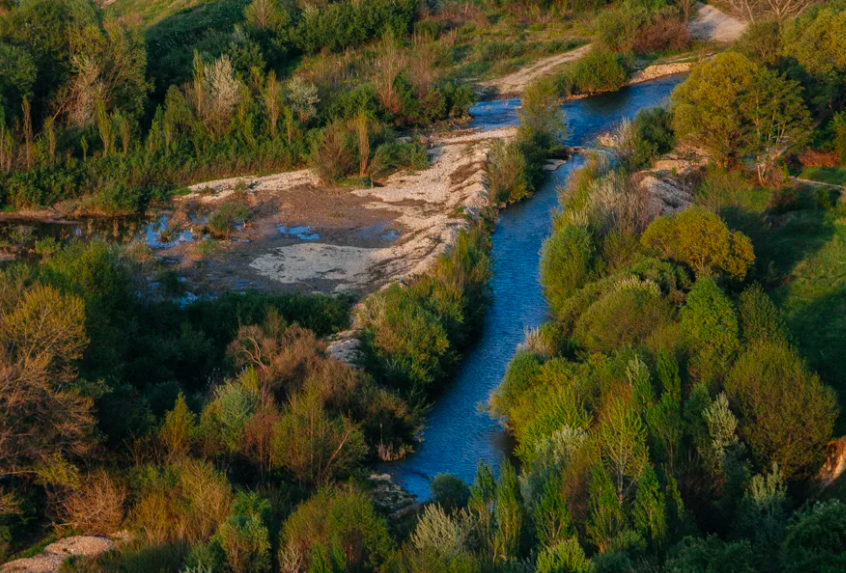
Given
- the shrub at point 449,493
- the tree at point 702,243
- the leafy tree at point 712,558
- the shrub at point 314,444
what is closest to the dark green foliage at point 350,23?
the tree at point 702,243

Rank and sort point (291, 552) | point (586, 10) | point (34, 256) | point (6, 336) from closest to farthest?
1. point (291, 552)
2. point (6, 336)
3. point (34, 256)
4. point (586, 10)

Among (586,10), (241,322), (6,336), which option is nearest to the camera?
(6,336)

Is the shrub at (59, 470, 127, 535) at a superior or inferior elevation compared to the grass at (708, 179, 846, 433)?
superior

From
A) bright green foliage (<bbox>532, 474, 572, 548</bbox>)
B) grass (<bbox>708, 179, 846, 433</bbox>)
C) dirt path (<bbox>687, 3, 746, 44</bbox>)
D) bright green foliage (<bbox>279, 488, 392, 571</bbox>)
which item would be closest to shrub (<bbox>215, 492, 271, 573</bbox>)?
bright green foliage (<bbox>279, 488, 392, 571</bbox>)

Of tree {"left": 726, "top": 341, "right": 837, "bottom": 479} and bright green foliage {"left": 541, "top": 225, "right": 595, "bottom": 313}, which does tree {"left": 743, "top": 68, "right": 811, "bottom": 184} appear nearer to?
bright green foliage {"left": 541, "top": 225, "right": 595, "bottom": 313}

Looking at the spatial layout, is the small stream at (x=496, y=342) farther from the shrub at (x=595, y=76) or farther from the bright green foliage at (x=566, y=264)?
the shrub at (x=595, y=76)

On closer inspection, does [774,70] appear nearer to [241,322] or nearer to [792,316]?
[792,316]

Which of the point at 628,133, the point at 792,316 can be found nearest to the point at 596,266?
the point at 792,316
